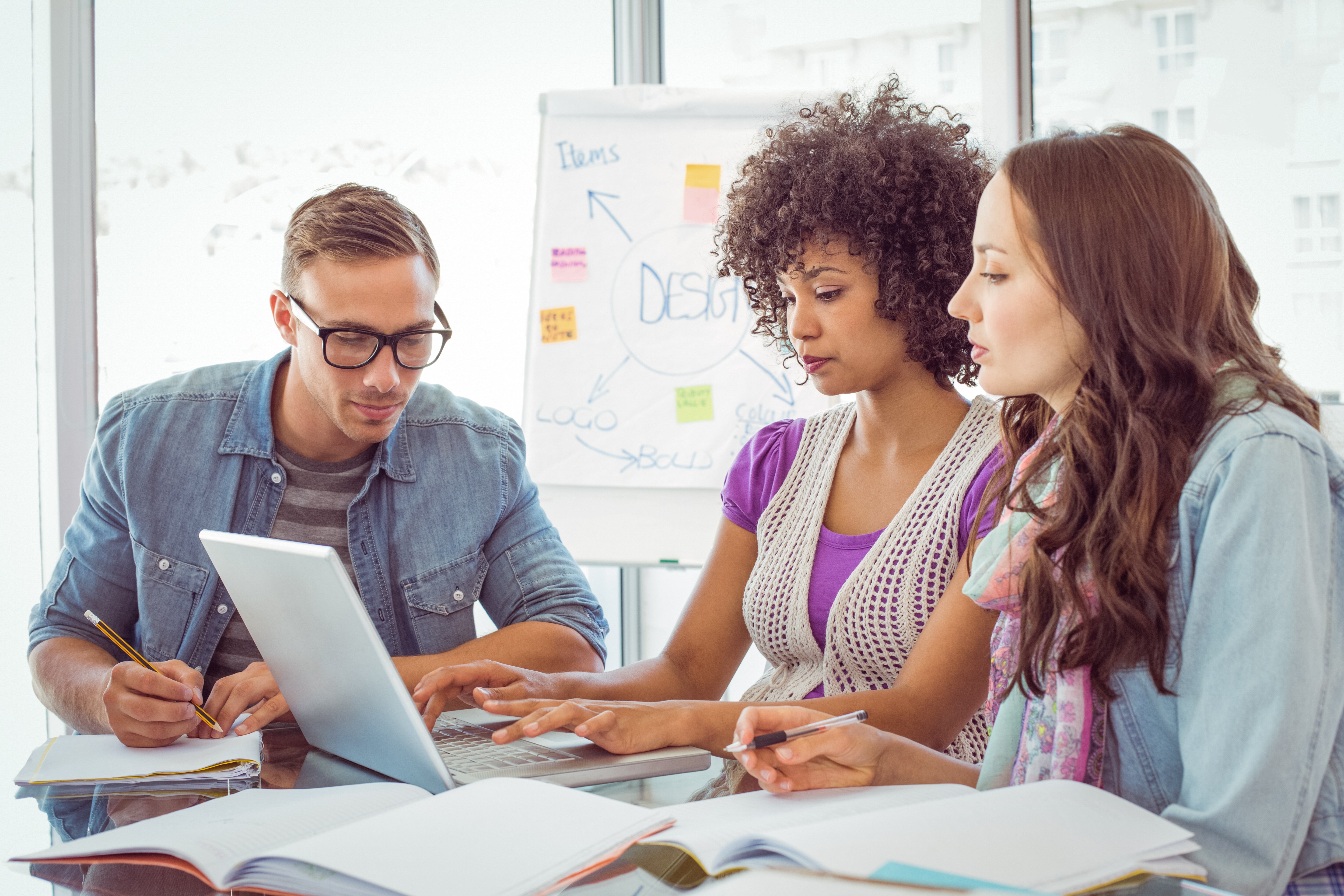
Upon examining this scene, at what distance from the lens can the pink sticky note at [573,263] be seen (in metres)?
2.41

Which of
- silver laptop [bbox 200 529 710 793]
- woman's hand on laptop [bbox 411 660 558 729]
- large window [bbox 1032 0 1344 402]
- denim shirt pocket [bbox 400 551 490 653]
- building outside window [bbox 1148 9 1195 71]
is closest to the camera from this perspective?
silver laptop [bbox 200 529 710 793]

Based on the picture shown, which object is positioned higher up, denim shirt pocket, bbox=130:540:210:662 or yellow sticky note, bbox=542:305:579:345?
yellow sticky note, bbox=542:305:579:345

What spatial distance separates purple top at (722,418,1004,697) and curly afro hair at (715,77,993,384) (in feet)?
0.47

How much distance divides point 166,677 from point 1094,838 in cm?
91

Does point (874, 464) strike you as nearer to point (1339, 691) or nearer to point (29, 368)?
point (1339, 691)

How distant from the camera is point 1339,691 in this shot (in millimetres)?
741

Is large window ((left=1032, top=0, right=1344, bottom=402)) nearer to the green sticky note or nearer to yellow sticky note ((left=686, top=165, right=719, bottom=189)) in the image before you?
yellow sticky note ((left=686, top=165, right=719, bottom=189))

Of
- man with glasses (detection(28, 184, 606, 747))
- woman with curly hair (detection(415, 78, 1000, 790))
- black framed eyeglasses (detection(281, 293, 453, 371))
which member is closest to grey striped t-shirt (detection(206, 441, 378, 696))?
man with glasses (detection(28, 184, 606, 747))

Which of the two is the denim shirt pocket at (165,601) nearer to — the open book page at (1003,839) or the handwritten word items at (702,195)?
the open book page at (1003,839)

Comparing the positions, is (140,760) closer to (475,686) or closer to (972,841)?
(475,686)

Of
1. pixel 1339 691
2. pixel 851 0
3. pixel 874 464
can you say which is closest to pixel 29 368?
pixel 874 464

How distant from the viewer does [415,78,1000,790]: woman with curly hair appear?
128 cm

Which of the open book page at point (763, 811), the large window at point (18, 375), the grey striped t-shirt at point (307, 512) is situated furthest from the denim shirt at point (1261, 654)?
the large window at point (18, 375)

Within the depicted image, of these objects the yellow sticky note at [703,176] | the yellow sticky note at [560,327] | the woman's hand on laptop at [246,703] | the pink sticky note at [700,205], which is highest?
the yellow sticky note at [703,176]
